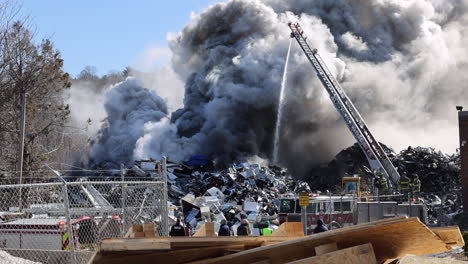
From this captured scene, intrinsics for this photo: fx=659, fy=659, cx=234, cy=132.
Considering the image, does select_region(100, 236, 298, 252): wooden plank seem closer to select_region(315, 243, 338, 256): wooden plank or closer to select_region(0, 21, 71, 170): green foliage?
select_region(315, 243, 338, 256): wooden plank

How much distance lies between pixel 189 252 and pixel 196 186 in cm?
2929

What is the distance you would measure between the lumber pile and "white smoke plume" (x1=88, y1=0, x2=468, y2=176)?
127ft

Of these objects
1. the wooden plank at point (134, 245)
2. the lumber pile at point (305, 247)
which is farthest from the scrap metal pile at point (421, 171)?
the wooden plank at point (134, 245)

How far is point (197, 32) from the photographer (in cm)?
5306

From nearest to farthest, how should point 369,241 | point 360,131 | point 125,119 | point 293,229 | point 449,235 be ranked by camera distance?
1. point 369,241
2. point 449,235
3. point 293,229
4. point 360,131
5. point 125,119

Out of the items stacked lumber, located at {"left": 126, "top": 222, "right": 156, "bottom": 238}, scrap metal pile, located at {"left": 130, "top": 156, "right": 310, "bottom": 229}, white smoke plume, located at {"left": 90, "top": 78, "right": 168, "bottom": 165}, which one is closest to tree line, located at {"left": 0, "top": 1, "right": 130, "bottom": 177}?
scrap metal pile, located at {"left": 130, "top": 156, "right": 310, "bottom": 229}

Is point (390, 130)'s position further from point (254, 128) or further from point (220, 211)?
point (220, 211)

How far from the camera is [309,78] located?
45.5 meters

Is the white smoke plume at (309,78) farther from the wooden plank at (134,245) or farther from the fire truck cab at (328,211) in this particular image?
the wooden plank at (134,245)

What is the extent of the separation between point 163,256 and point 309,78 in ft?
135

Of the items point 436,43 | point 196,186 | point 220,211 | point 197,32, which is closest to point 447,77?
point 436,43

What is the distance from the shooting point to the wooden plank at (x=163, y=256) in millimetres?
5090

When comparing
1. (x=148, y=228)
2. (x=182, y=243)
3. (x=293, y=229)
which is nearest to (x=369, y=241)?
(x=182, y=243)

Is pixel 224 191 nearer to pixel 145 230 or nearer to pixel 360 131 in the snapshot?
pixel 360 131
